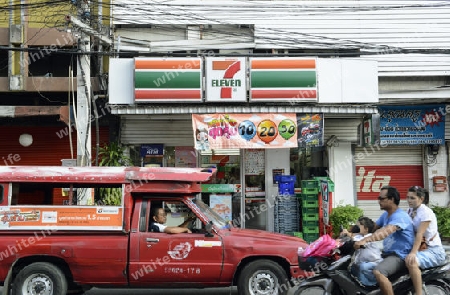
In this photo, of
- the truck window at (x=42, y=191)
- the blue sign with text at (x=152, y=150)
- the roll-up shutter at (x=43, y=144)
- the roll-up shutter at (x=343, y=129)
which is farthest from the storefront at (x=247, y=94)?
the truck window at (x=42, y=191)

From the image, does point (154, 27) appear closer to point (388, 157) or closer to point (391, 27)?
point (391, 27)

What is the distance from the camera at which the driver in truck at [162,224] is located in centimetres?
714

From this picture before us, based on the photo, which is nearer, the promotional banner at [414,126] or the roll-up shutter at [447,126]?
the promotional banner at [414,126]

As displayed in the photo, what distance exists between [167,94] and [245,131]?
7.51 ft

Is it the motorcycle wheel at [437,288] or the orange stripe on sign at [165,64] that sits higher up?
the orange stripe on sign at [165,64]

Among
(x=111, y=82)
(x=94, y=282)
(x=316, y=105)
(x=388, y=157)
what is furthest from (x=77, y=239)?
(x=388, y=157)

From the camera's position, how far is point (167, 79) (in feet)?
40.5

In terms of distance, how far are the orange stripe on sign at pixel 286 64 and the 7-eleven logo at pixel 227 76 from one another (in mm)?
497

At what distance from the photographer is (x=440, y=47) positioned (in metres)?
14.2

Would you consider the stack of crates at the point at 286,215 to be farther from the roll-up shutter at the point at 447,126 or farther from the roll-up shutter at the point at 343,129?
the roll-up shutter at the point at 447,126

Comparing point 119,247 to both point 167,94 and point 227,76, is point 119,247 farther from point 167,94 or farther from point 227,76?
point 227,76

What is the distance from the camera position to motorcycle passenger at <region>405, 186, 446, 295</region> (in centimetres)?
562

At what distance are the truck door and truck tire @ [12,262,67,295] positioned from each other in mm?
1055

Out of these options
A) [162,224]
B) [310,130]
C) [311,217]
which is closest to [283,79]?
[310,130]
